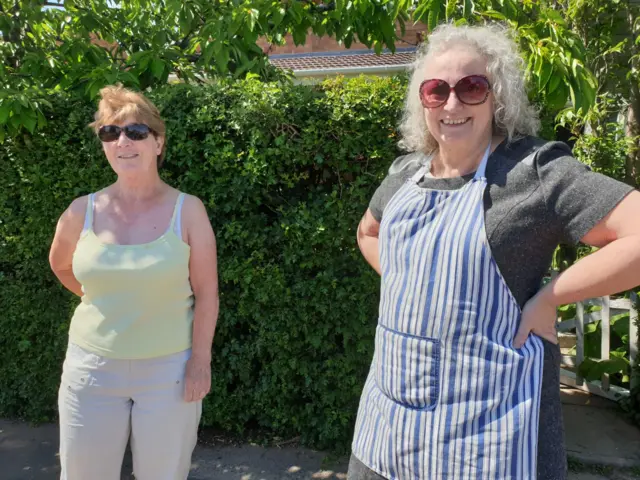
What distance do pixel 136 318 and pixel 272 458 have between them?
71.8 inches

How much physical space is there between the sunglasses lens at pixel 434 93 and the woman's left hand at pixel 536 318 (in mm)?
591

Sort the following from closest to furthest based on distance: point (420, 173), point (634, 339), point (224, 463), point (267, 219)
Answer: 1. point (420, 173)
2. point (267, 219)
3. point (224, 463)
4. point (634, 339)

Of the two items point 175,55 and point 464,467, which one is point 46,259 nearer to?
point 175,55

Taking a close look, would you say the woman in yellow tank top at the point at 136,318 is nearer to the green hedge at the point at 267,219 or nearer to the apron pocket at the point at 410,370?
the apron pocket at the point at 410,370

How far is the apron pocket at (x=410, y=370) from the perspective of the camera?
4.89 feet

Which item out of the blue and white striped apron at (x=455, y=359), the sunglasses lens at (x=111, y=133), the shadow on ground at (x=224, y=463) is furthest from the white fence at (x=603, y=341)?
the sunglasses lens at (x=111, y=133)

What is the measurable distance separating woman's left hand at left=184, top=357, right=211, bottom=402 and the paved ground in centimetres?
145

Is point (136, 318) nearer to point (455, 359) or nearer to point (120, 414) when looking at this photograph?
point (120, 414)

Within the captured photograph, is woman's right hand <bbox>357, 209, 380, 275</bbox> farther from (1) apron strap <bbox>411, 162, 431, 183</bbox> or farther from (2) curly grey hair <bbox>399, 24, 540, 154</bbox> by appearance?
(2) curly grey hair <bbox>399, 24, 540, 154</bbox>

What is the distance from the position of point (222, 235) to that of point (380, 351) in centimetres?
172

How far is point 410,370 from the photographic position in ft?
5.02

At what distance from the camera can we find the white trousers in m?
1.99

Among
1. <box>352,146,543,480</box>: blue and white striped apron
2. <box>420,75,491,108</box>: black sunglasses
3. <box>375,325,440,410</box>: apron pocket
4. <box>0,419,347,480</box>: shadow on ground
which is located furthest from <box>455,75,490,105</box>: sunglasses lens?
<box>0,419,347,480</box>: shadow on ground

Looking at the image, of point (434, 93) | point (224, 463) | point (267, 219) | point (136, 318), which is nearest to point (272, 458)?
point (224, 463)
